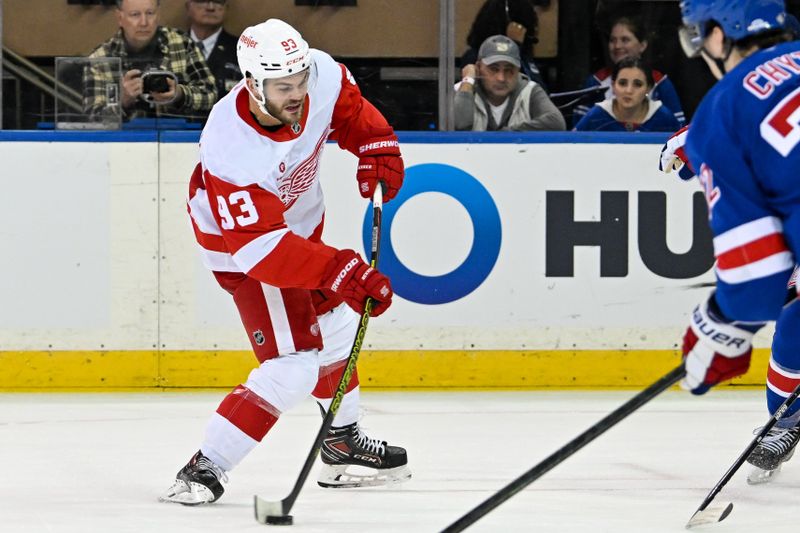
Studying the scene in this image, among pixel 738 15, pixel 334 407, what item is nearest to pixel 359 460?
pixel 334 407

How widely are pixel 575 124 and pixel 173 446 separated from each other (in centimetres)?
192

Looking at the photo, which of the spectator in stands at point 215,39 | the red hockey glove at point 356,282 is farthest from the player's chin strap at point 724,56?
the spectator in stands at point 215,39

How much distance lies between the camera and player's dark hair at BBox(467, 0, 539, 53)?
5.18 m

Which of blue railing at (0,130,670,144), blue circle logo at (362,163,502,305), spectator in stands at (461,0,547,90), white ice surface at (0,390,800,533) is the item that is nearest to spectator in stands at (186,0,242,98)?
blue railing at (0,130,670,144)

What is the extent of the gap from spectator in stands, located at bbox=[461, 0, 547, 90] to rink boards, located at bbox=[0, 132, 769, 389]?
275 millimetres

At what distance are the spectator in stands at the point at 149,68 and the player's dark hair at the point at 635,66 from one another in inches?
54.6

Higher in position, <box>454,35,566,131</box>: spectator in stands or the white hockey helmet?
<box>454,35,566,131</box>: spectator in stands

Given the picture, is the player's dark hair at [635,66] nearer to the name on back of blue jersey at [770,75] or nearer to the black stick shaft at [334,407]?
the black stick shaft at [334,407]

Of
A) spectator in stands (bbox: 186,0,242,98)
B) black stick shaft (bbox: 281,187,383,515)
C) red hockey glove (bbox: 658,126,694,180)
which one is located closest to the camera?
black stick shaft (bbox: 281,187,383,515)

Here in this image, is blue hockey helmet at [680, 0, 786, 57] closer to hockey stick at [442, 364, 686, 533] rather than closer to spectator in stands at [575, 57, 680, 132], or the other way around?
hockey stick at [442, 364, 686, 533]

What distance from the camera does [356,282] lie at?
3.12m

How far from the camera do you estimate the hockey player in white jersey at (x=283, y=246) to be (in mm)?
3160

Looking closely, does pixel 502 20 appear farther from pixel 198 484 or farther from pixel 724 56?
pixel 724 56

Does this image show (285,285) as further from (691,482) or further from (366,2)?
(366,2)
